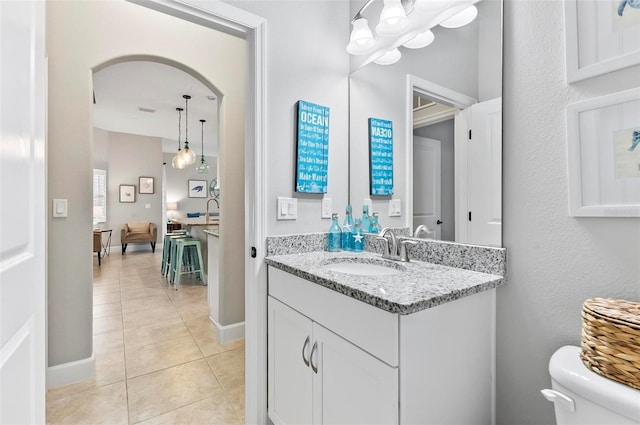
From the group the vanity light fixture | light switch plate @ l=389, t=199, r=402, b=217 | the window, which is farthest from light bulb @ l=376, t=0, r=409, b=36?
the window

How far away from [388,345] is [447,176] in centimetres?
88

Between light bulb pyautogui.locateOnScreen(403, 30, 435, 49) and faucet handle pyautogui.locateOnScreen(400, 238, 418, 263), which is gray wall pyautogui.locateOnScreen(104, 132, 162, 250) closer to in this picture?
light bulb pyautogui.locateOnScreen(403, 30, 435, 49)

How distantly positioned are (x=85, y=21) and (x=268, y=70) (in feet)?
5.10

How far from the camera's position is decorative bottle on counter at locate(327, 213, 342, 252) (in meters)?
1.69

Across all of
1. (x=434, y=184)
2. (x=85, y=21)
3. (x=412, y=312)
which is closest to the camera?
(x=412, y=312)

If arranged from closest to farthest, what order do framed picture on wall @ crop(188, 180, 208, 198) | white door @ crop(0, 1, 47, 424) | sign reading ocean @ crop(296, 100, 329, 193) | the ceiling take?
white door @ crop(0, 1, 47, 424) → sign reading ocean @ crop(296, 100, 329, 193) → the ceiling → framed picture on wall @ crop(188, 180, 208, 198)

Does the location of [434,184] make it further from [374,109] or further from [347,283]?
[347,283]

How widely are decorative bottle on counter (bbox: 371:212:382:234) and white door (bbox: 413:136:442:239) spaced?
0.24 m

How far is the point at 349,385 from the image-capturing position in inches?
39.0

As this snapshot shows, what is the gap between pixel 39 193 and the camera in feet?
2.82

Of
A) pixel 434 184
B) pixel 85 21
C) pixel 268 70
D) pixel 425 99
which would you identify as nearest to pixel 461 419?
pixel 434 184

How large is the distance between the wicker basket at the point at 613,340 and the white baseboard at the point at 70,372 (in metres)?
2.70

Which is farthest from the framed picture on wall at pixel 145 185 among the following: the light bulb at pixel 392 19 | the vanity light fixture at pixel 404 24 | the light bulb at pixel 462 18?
the light bulb at pixel 462 18

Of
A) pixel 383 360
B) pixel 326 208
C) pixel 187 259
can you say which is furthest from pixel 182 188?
pixel 383 360
